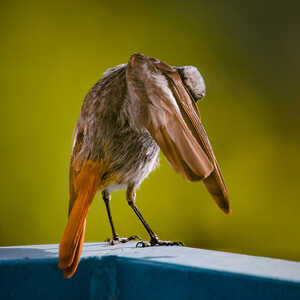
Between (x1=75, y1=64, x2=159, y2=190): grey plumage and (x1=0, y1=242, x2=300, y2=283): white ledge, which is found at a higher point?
(x1=75, y1=64, x2=159, y2=190): grey plumage

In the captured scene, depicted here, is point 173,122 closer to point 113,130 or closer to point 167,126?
point 167,126

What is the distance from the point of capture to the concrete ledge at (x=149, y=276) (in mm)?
649

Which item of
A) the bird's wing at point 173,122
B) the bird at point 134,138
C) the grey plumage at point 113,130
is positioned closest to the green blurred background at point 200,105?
the bird at point 134,138

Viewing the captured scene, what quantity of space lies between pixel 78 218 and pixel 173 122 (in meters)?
0.28

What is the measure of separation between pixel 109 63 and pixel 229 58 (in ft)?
2.40

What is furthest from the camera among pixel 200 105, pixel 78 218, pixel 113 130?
pixel 200 105

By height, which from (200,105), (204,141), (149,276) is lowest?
(149,276)

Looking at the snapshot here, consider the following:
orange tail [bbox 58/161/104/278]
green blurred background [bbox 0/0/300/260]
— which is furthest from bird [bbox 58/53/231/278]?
green blurred background [bbox 0/0/300/260]

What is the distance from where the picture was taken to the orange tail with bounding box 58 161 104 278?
768mm

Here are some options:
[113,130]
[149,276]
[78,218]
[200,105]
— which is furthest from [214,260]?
[200,105]

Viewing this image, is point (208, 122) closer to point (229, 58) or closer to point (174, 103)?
point (229, 58)

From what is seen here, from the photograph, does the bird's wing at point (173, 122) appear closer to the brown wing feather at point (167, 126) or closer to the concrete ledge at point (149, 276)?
the brown wing feather at point (167, 126)

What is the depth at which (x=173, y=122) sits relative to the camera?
719 millimetres

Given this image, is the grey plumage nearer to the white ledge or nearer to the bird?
the bird
